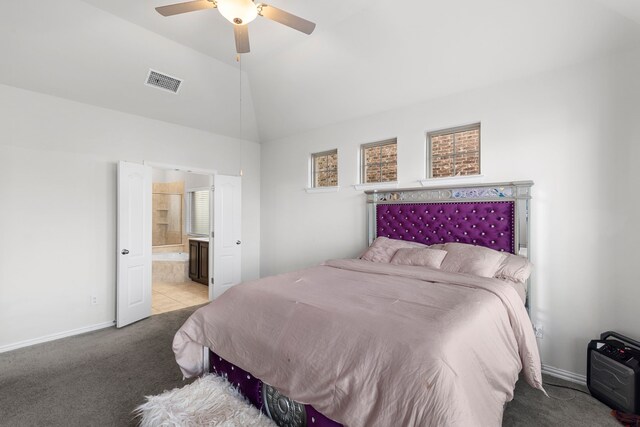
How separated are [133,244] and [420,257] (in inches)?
139

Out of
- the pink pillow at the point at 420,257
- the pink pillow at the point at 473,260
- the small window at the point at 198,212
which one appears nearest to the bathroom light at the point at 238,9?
the pink pillow at the point at 420,257

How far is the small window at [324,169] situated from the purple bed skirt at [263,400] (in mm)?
2941

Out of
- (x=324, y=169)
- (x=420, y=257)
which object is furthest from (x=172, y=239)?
(x=420, y=257)

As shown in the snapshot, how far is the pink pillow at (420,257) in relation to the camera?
2.95 m

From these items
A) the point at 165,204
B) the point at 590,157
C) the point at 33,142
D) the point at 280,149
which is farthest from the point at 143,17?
the point at 165,204

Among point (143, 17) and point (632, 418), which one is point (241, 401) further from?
point (143, 17)

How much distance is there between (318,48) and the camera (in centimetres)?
351

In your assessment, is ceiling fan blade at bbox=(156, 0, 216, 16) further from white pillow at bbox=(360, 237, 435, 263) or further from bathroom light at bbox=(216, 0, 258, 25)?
white pillow at bbox=(360, 237, 435, 263)

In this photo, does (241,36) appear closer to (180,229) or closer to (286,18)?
(286,18)

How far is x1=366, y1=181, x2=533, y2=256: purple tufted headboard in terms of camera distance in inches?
116

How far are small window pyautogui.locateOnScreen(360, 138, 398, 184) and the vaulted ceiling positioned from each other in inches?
18.5

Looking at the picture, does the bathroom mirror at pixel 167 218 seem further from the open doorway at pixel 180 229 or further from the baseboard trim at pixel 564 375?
the baseboard trim at pixel 564 375

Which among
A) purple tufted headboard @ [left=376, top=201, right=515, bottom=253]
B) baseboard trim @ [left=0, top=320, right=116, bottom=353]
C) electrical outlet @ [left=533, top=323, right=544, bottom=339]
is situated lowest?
baseboard trim @ [left=0, top=320, right=116, bottom=353]

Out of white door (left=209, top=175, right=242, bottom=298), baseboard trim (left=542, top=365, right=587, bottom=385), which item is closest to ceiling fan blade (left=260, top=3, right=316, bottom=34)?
white door (left=209, top=175, right=242, bottom=298)
